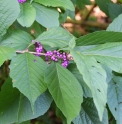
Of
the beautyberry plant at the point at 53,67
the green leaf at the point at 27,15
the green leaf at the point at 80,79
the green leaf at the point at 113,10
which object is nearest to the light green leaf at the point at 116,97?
the beautyberry plant at the point at 53,67

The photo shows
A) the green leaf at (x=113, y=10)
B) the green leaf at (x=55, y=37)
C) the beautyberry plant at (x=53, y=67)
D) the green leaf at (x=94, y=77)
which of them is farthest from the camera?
the green leaf at (x=113, y=10)

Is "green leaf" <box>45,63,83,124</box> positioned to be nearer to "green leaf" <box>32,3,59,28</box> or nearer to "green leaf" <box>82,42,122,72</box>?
"green leaf" <box>82,42,122,72</box>

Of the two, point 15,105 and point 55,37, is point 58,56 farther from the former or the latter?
point 15,105

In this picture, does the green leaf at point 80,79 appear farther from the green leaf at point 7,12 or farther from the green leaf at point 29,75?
the green leaf at point 7,12

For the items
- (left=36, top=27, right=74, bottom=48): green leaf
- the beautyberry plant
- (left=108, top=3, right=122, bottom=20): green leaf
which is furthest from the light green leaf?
(left=108, top=3, right=122, bottom=20): green leaf

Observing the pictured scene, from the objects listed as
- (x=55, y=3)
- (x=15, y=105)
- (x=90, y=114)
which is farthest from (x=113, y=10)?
(x=15, y=105)
